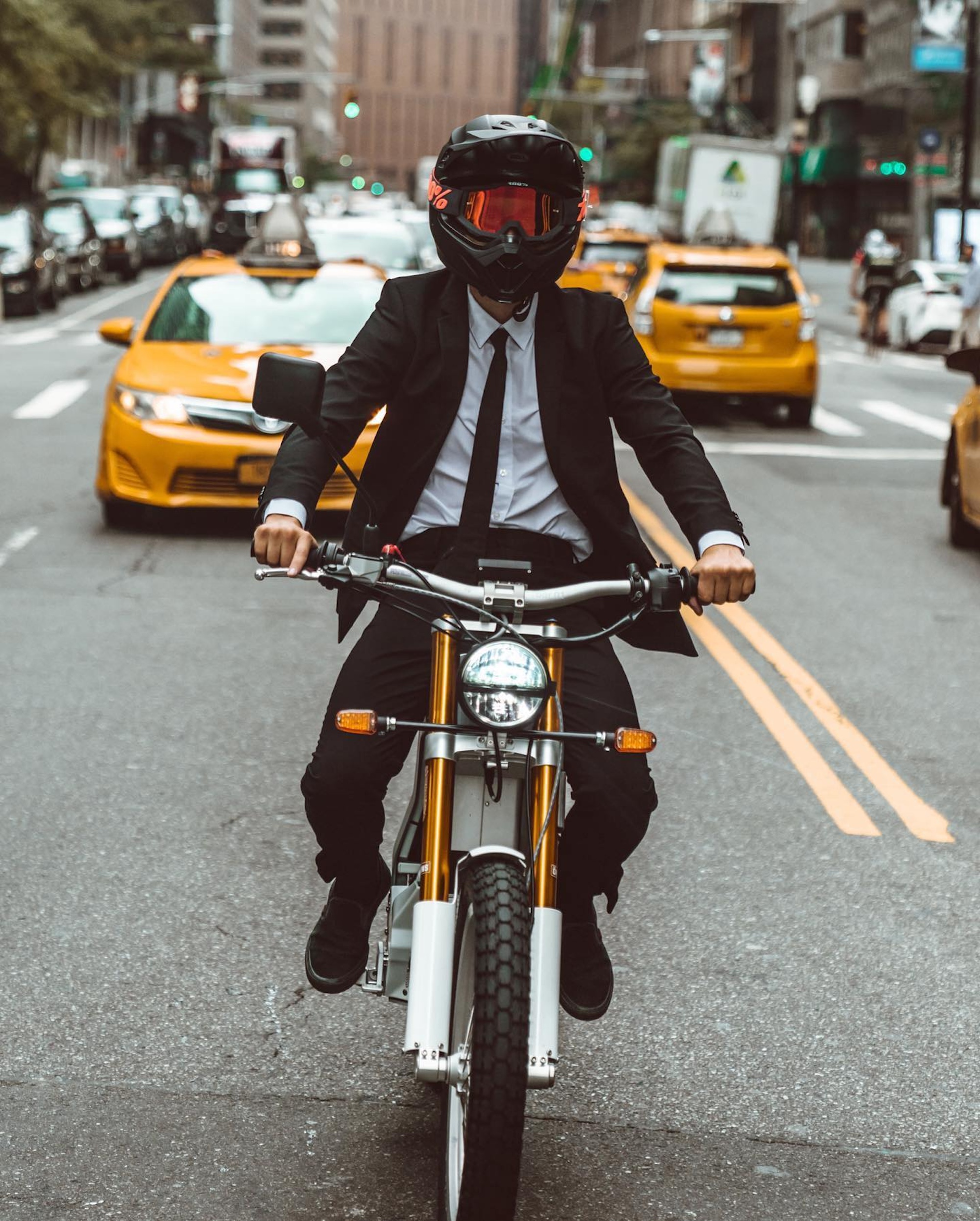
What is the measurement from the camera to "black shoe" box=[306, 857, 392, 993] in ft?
13.5

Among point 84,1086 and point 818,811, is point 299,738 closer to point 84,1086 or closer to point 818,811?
point 818,811

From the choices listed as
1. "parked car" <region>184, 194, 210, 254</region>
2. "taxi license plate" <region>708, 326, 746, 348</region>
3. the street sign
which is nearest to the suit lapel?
"taxi license plate" <region>708, 326, 746, 348</region>

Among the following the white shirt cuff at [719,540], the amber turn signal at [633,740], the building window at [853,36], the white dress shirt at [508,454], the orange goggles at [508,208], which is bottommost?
the amber turn signal at [633,740]

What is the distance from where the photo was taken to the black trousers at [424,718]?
12.4 ft

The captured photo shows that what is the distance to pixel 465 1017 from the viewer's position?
345 cm

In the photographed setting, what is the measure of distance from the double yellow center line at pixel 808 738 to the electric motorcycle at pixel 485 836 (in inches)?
123

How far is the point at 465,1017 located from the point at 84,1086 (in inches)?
47.4

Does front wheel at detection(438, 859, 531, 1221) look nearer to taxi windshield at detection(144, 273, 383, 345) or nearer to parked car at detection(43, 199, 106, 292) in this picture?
taxi windshield at detection(144, 273, 383, 345)

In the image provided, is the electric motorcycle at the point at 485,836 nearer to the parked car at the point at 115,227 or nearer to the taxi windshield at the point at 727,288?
the taxi windshield at the point at 727,288

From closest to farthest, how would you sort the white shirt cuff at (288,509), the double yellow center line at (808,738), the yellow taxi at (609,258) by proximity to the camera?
the white shirt cuff at (288,509) < the double yellow center line at (808,738) < the yellow taxi at (609,258)

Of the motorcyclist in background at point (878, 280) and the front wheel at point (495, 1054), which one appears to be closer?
the front wheel at point (495, 1054)

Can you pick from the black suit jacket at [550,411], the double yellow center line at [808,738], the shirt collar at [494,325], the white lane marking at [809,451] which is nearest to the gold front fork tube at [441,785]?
the black suit jacket at [550,411]

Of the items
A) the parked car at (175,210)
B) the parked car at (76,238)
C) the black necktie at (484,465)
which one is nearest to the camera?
the black necktie at (484,465)

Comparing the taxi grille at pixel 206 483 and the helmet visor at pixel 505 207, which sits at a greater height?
the helmet visor at pixel 505 207
